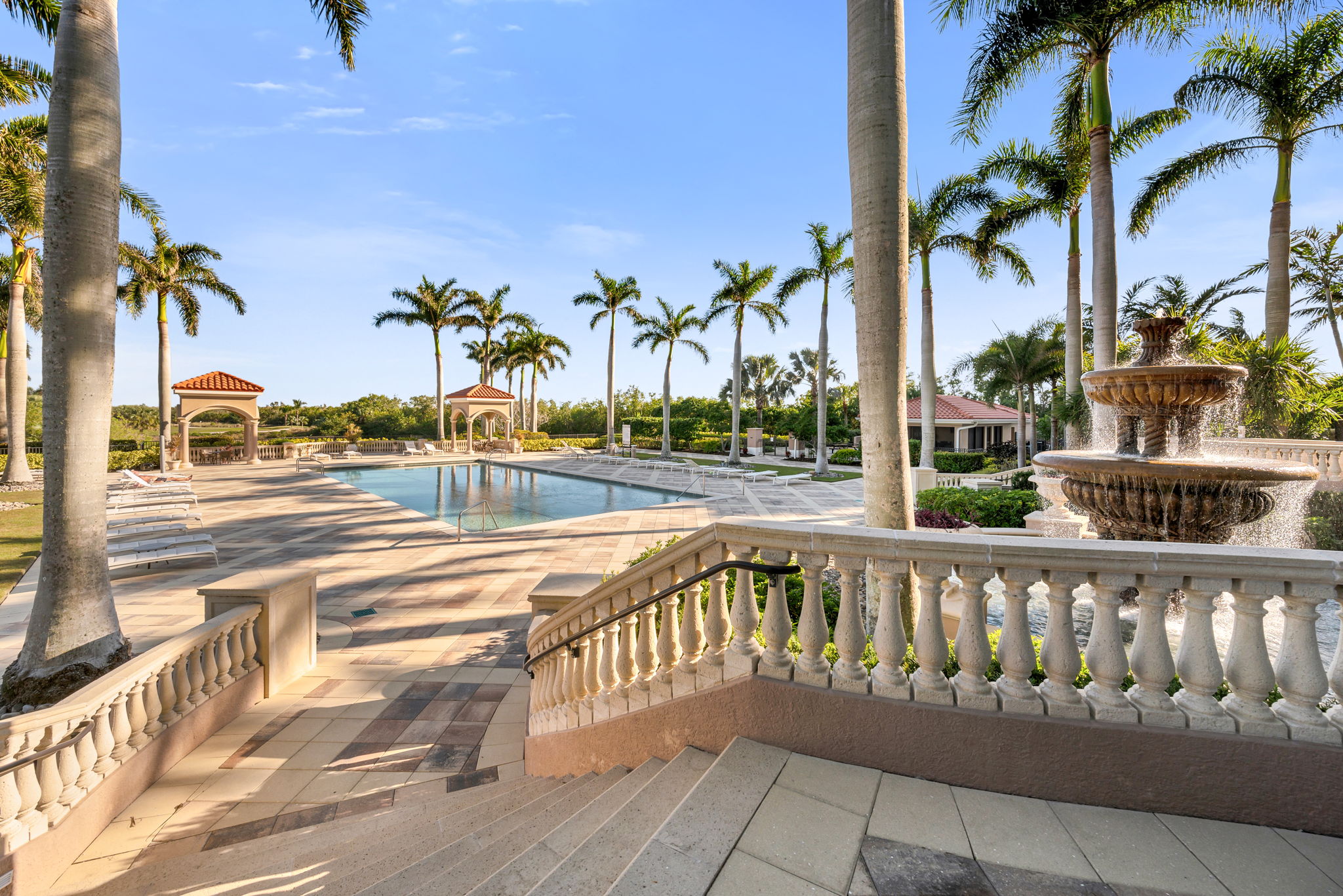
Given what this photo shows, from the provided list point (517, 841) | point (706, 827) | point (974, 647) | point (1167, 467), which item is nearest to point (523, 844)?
point (517, 841)

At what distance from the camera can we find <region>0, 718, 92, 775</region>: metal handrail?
2.83m

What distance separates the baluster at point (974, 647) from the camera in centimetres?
225

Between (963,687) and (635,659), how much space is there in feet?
5.30

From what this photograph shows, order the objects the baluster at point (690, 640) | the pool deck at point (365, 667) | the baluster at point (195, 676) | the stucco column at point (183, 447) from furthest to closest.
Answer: the stucco column at point (183, 447) → the baluster at point (195, 676) → the pool deck at point (365, 667) → the baluster at point (690, 640)

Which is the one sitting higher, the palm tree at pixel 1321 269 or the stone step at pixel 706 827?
the palm tree at pixel 1321 269

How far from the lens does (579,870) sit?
188 centimetres

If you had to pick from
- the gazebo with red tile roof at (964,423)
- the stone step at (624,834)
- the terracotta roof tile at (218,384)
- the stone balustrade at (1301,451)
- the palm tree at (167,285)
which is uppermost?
the palm tree at (167,285)

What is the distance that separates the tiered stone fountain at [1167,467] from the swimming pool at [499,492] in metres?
11.6

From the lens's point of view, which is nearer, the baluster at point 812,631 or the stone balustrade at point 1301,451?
the baluster at point 812,631

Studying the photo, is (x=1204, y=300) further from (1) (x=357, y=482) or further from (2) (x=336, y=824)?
(1) (x=357, y=482)

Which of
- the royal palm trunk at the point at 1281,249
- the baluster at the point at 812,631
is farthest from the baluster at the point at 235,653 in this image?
the royal palm trunk at the point at 1281,249

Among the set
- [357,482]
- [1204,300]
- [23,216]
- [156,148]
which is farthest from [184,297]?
[1204,300]

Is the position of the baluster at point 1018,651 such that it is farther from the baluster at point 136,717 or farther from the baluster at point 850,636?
the baluster at point 136,717

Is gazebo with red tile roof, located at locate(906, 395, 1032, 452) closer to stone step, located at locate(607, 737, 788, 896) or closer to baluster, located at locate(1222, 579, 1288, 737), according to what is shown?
baluster, located at locate(1222, 579, 1288, 737)
